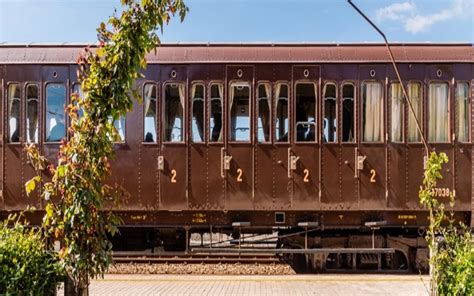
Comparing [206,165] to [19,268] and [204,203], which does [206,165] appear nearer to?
[204,203]

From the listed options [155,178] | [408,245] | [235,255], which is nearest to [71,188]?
[155,178]

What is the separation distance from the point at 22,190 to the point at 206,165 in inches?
148

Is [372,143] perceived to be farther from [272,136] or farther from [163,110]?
[163,110]

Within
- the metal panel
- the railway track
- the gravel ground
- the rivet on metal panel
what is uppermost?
the rivet on metal panel

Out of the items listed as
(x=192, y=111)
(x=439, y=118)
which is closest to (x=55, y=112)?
(x=192, y=111)

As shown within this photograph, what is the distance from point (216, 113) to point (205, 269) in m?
3.34

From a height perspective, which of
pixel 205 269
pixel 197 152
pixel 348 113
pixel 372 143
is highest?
pixel 348 113

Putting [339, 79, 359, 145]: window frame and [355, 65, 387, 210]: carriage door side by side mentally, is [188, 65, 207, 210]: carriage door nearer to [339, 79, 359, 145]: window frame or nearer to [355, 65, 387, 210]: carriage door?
[339, 79, 359, 145]: window frame

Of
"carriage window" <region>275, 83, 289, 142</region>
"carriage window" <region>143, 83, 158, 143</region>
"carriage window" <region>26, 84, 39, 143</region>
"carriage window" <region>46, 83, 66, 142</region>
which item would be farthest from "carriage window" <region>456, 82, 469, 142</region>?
"carriage window" <region>26, 84, 39, 143</region>

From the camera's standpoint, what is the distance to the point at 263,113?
852 cm

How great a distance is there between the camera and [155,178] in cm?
847

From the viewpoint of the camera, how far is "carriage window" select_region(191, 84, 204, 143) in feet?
27.9

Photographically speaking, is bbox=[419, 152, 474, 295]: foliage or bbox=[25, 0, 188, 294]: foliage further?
bbox=[419, 152, 474, 295]: foliage

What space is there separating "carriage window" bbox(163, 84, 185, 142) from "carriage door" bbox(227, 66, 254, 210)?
958mm
